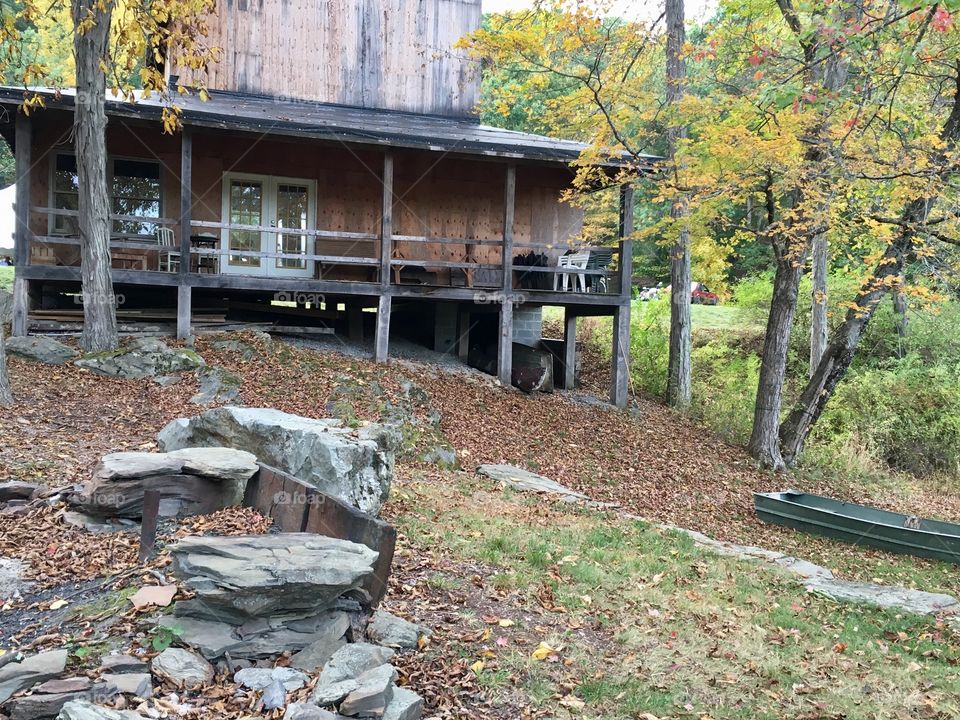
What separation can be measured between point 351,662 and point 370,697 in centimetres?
40

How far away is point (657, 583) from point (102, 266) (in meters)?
10.7

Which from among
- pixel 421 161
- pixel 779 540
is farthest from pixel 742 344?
pixel 779 540

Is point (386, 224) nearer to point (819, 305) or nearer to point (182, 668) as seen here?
point (819, 305)

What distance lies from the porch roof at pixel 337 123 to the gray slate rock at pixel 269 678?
38.2 ft

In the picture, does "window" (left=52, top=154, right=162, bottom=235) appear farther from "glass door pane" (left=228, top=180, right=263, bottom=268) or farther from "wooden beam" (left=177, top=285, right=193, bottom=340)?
"wooden beam" (left=177, top=285, right=193, bottom=340)

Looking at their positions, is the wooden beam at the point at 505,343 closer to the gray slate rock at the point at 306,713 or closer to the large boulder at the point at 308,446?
the large boulder at the point at 308,446

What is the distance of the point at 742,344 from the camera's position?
24.4m

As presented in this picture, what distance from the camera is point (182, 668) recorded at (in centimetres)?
440

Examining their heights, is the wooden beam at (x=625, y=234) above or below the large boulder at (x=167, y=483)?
above

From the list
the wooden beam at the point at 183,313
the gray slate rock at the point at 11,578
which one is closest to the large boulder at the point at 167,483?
the gray slate rock at the point at 11,578

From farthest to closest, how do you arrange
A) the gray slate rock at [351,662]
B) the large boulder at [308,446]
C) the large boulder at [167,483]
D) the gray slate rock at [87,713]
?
1. the large boulder at [308,446]
2. the large boulder at [167,483]
3. the gray slate rock at [351,662]
4. the gray slate rock at [87,713]

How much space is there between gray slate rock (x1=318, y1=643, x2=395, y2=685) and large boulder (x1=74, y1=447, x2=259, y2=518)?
228 centimetres

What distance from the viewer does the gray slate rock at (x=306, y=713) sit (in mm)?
3992

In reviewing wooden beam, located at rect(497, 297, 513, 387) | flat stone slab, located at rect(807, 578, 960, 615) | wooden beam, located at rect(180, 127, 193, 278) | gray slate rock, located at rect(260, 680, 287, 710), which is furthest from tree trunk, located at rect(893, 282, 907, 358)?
gray slate rock, located at rect(260, 680, 287, 710)
